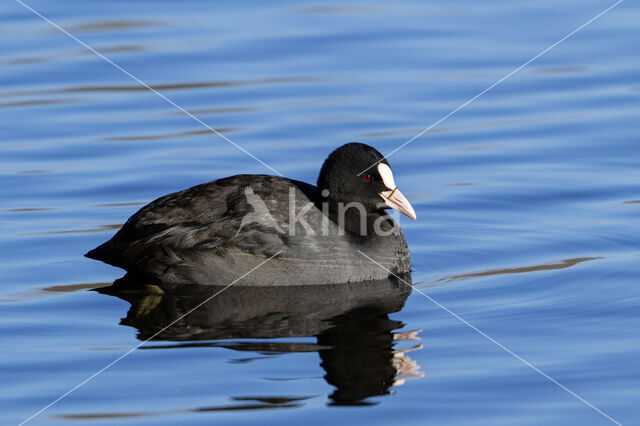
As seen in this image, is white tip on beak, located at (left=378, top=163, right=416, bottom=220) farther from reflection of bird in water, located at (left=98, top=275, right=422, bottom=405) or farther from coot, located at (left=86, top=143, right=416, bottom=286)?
reflection of bird in water, located at (left=98, top=275, right=422, bottom=405)

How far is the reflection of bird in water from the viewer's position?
678 centimetres

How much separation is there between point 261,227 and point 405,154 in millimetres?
3472

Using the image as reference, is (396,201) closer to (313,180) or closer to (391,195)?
(391,195)

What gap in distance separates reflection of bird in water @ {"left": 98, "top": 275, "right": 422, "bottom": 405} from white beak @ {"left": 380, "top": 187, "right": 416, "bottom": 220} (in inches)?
20.9

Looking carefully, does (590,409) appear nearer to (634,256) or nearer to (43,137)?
(634,256)

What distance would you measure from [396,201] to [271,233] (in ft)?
3.50

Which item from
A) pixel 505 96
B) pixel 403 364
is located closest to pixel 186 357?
pixel 403 364

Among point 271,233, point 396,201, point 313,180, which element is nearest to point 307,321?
point 271,233

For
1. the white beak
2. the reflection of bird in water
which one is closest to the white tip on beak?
the white beak

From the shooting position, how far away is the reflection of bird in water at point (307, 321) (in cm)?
678

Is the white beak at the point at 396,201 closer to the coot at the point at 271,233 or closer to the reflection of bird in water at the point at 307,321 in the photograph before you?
the coot at the point at 271,233

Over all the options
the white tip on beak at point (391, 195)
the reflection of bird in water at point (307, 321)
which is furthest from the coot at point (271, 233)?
the reflection of bird in water at point (307, 321)

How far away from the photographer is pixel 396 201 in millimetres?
9094

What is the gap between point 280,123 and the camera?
41.4 feet
